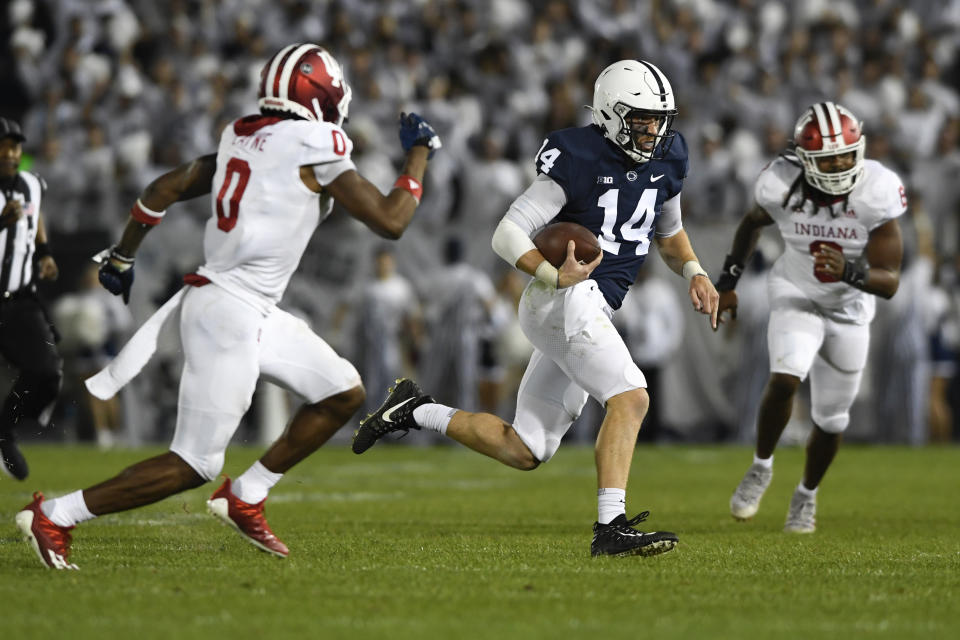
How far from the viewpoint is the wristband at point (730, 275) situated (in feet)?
21.5

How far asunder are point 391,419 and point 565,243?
1.00 m

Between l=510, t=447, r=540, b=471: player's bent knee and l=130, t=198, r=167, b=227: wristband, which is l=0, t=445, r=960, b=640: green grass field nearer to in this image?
l=510, t=447, r=540, b=471: player's bent knee

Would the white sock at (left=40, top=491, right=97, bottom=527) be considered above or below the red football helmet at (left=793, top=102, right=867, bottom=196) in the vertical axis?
below

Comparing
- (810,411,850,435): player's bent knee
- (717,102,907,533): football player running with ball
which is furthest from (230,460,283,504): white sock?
(810,411,850,435): player's bent knee

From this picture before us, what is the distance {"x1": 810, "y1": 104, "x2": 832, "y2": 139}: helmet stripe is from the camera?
608cm

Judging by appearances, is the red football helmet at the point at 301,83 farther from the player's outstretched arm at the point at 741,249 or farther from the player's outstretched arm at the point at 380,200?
the player's outstretched arm at the point at 741,249

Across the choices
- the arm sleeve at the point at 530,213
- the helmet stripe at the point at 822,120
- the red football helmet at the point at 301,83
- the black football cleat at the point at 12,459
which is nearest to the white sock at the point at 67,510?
the red football helmet at the point at 301,83

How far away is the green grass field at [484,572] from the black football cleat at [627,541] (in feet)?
0.17

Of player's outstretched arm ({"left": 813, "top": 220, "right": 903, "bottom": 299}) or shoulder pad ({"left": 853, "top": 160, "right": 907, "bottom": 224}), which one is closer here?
player's outstretched arm ({"left": 813, "top": 220, "right": 903, "bottom": 299})

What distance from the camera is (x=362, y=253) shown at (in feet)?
41.8

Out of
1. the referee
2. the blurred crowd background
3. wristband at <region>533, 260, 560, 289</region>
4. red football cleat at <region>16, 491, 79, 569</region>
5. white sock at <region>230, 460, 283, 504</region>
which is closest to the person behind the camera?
red football cleat at <region>16, 491, 79, 569</region>

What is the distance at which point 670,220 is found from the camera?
18.0 feet

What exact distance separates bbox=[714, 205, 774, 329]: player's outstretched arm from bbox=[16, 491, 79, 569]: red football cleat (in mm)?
3260

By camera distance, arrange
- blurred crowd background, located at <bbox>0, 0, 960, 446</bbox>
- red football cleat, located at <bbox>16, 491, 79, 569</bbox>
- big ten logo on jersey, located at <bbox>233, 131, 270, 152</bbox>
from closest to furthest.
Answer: red football cleat, located at <bbox>16, 491, 79, 569</bbox>
big ten logo on jersey, located at <bbox>233, 131, 270, 152</bbox>
blurred crowd background, located at <bbox>0, 0, 960, 446</bbox>
